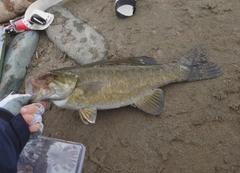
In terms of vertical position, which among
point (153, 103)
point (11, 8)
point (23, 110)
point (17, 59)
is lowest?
point (17, 59)

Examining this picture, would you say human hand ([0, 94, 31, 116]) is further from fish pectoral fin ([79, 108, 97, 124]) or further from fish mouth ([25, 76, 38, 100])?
fish pectoral fin ([79, 108, 97, 124])

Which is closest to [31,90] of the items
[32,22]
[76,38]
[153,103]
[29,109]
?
[29,109]

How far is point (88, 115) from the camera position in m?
2.72

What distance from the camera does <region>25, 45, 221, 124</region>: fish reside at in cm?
262

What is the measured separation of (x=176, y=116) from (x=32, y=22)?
2089mm

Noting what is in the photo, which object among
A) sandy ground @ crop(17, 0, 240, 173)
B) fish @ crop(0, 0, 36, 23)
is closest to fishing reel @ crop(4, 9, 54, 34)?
fish @ crop(0, 0, 36, 23)

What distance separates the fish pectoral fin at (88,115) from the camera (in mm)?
2713

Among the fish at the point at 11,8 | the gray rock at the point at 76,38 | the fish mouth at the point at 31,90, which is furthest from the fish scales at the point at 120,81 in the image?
the fish at the point at 11,8

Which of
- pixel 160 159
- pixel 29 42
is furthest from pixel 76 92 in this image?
pixel 29 42

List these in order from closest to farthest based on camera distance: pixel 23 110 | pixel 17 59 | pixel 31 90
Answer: pixel 23 110
pixel 31 90
pixel 17 59

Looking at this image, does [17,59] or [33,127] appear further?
[17,59]

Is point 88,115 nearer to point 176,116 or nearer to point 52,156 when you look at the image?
point 52,156

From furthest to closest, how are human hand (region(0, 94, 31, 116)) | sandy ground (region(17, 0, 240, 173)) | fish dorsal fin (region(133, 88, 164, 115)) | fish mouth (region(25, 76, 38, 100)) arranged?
fish dorsal fin (region(133, 88, 164, 115)) → sandy ground (region(17, 0, 240, 173)) → fish mouth (region(25, 76, 38, 100)) → human hand (region(0, 94, 31, 116))

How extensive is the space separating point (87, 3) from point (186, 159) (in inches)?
91.4
